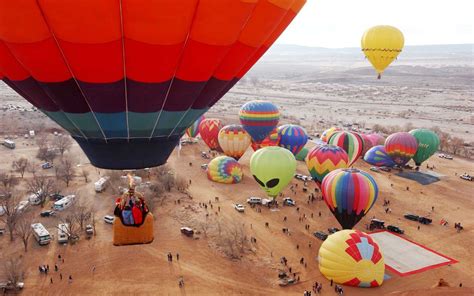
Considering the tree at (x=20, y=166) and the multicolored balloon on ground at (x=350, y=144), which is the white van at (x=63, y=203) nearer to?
the tree at (x=20, y=166)

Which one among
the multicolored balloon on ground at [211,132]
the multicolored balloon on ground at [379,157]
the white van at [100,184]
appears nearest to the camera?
the white van at [100,184]

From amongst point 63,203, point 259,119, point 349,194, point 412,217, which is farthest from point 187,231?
point 259,119

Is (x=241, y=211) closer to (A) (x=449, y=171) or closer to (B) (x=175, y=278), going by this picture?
(B) (x=175, y=278)

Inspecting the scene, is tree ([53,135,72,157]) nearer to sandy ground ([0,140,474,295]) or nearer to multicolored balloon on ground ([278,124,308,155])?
sandy ground ([0,140,474,295])

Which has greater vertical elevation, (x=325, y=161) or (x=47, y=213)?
(x=325, y=161)

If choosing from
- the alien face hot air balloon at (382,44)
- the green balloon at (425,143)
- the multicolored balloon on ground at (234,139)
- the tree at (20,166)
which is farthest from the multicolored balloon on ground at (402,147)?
the tree at (20,166)

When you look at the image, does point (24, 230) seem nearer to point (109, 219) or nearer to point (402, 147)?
point (109, 219)
